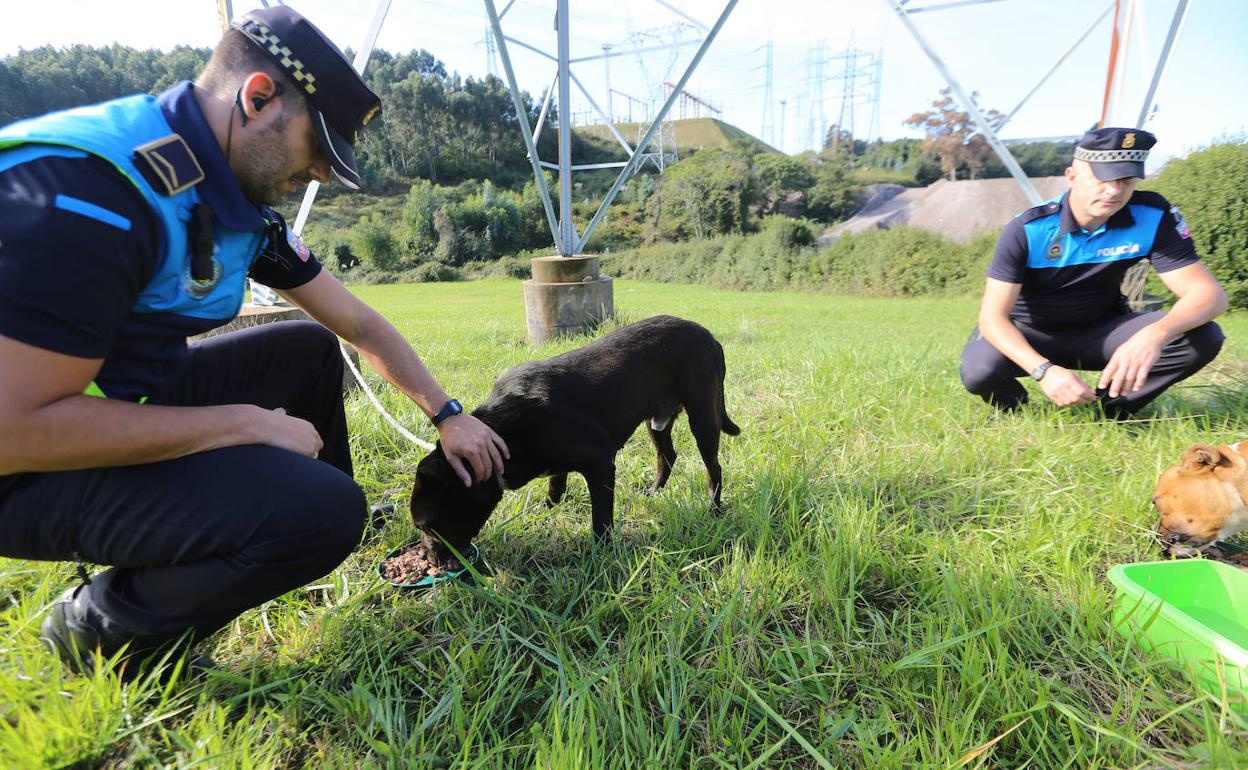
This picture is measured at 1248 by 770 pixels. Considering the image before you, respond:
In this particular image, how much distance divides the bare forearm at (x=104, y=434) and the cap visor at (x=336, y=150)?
27.8 inches

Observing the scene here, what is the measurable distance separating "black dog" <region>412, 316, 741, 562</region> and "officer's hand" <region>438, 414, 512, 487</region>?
0.07 m

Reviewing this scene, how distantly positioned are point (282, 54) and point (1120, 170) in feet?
12.2

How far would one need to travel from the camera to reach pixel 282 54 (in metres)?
1.40

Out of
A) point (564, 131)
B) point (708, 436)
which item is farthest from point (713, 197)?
point (708, 436)

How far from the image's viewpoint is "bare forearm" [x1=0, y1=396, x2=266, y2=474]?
1.18 m

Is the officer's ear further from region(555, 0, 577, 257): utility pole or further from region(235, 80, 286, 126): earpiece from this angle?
region(555, 0, 577, 257): utility pole

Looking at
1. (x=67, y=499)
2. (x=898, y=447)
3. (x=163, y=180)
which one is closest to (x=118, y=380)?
(x=67, y=499)

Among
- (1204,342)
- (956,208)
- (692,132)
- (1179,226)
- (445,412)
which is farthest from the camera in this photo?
(692,132)

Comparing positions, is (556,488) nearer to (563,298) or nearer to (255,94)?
(255,94)

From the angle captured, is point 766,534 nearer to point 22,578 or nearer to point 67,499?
point 67,499

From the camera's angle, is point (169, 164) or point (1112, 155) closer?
point (169, 164)

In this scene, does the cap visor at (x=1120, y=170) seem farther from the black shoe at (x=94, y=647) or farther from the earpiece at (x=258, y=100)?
the black shoe at (x=94, y=647)

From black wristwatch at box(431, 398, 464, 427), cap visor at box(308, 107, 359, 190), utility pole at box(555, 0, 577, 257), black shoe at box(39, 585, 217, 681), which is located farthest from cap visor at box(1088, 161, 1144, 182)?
utility pole at box(555, 0, 577, 257)

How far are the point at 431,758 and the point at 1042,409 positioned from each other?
3.80 m
